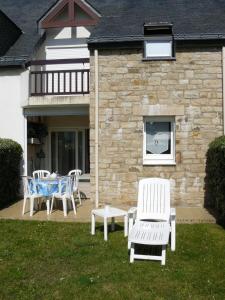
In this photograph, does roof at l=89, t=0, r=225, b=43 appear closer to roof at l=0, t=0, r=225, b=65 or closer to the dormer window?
roof at l=0, t=0, r=225, b=65

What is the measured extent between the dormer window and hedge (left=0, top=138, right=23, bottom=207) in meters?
5.16

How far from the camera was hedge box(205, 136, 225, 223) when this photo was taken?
30.8ft

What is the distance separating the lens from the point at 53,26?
15.7 m

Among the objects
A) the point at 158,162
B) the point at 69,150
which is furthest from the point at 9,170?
the point at 158,162

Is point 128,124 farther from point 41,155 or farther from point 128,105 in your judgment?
point 41,155

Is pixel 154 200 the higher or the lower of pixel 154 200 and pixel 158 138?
the lower

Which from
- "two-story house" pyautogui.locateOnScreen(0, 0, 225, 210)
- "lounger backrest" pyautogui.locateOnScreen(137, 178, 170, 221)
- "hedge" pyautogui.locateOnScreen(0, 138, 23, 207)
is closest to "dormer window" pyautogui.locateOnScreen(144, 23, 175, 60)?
"two-story house" pyautogui.locateOnScreen(0, 0, 225, 210)

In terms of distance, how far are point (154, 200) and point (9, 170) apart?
6.09 metres

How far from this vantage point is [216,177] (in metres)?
10.2

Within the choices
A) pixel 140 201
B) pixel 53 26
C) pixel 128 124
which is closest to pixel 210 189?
pixel 128 124

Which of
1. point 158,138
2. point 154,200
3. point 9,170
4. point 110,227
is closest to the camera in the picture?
point 154,200

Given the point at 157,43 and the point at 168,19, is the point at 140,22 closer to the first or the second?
the point at 168,19

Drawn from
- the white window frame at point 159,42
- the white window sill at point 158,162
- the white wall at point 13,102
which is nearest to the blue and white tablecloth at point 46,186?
the white window sill at point 158,162

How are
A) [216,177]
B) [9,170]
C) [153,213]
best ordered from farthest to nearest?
1. [9,170]
2. [216,177]
3. [153,213]
